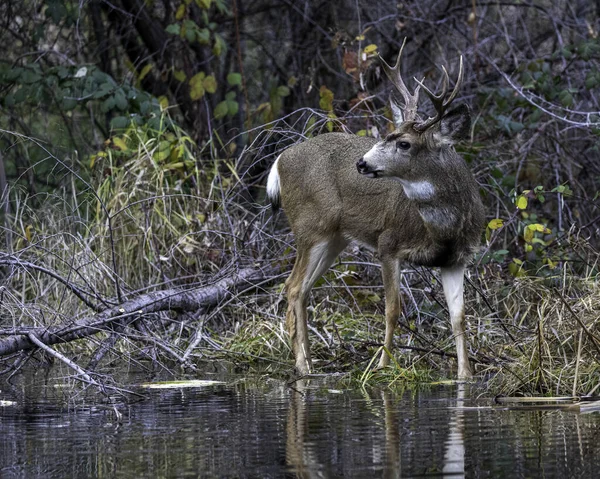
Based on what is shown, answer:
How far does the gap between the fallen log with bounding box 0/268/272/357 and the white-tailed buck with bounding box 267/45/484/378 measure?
29.2 inches

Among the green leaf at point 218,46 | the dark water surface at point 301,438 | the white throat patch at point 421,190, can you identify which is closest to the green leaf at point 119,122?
the green leaf at point 218,46

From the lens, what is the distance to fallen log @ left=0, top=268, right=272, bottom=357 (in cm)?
656

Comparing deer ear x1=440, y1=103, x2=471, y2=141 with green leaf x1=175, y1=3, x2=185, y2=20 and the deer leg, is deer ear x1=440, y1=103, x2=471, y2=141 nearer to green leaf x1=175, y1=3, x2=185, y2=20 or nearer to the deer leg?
the deer leg

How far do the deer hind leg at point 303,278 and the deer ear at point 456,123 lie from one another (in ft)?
4.27

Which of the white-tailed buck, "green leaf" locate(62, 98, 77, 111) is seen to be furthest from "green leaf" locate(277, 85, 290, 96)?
the white-tailed buck

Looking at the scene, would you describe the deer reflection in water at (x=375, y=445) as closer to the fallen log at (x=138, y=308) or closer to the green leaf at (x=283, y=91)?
the fallen log at (x=138, y=308)

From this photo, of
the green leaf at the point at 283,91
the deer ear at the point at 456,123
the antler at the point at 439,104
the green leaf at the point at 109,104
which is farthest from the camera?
the green leaf at the point at 283,91

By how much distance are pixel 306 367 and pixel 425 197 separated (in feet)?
4.41

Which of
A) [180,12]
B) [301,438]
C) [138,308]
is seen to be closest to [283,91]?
Answer: [180,12]

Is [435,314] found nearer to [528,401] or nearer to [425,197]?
[425,197]

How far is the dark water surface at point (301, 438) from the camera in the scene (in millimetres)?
3818

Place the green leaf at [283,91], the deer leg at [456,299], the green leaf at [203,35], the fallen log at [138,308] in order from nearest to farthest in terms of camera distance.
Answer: the fallen log at [138,308] → the deer leg at [456,299] → the green leaf at [203,35] → the green leaf at [283,91]

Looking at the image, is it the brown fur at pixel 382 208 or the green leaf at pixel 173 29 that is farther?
the green leaf at pixel 173 29

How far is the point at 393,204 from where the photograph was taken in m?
7.55
